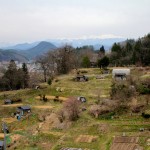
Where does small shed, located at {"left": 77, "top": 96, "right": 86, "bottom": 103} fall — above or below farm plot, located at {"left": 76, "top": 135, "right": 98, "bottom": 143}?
above

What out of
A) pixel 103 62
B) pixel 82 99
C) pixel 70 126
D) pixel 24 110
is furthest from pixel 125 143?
pixel 103 62

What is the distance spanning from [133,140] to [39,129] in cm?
1181

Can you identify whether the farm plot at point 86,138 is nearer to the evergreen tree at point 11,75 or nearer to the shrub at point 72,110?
the shrub at point 72,110

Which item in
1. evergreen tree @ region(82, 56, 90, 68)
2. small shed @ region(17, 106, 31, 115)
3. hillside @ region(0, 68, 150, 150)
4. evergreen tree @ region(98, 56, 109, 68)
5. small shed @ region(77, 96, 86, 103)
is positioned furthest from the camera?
evergreen tree @ region(82, 56, 90, 68)

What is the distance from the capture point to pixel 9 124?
40.3m

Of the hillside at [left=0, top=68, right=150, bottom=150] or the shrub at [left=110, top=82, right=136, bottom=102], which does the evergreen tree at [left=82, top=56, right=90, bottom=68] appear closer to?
the hillside at [left=0, top=68, right=150, bottom=150]

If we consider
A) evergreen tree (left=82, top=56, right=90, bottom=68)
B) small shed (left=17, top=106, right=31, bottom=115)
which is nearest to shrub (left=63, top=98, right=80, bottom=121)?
small shed (left=17, top=106, right=31, bottom=115)

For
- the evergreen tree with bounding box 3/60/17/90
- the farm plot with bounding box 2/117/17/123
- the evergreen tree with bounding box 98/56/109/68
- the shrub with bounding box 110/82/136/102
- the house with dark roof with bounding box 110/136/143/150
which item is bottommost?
the house with dark roof with bounding box 110/136/143/150

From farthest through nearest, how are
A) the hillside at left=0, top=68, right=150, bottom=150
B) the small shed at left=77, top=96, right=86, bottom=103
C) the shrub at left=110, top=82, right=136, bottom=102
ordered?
1. the small shed at left=77, top=96, right=86, bottom=103
2. the shrub at left=110, top=82, right=136, bottom=102
3. the hillside at left=0, top=68, right=150, bottom=150

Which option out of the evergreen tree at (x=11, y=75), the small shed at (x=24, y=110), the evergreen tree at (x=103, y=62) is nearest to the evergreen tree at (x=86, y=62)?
the evergreen tree at (x=103, y=62)

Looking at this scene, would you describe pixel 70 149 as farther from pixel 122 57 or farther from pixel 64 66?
pixel 122 57

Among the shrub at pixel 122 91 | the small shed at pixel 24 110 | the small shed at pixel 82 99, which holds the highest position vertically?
the shrub at pixel 122 91

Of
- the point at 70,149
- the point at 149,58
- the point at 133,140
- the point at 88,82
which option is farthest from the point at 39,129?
the point at 149,58

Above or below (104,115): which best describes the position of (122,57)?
above
